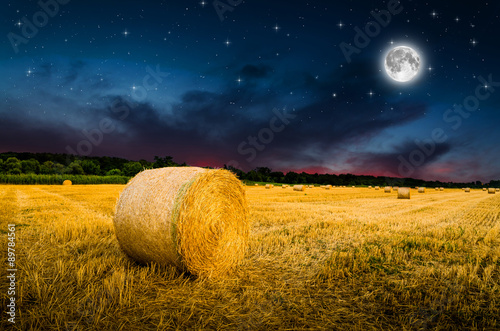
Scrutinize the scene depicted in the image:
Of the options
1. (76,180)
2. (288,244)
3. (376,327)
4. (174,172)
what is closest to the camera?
(376,327)

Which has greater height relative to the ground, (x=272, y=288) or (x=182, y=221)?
(x=182, y=221)

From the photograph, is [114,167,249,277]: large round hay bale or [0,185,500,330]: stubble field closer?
[0,185,500,330]: stubble field

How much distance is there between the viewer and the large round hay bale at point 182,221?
4383 millimetres

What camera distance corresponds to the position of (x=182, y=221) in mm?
4395

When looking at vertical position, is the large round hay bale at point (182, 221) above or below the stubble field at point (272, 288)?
above

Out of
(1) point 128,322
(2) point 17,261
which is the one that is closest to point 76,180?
(2) point 17,261

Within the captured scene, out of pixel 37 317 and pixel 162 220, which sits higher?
pixel 162 220

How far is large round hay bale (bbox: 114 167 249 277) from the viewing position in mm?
4383

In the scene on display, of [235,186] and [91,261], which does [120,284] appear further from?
[235,186]

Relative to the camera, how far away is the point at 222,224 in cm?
536

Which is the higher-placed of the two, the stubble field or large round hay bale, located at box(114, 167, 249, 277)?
large round hay bale, located at box(114, 167, 249, 277)

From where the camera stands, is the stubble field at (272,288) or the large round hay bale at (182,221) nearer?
the stubble field at (272,288)

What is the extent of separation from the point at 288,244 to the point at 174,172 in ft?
10.2

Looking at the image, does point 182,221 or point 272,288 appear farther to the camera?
point 182,221
